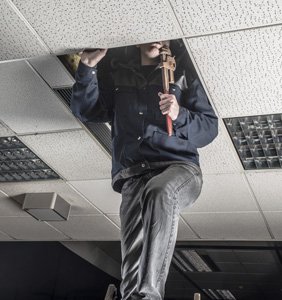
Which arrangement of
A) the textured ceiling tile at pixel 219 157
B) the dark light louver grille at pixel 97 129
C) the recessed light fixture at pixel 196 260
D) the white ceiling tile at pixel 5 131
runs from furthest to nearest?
the recessed light fixture at pixel 196 260, the white ceiling tile at pixel 5 131, the textured ceiling tile at pixel 219 157, the dark light louver grille at pixel 97 129

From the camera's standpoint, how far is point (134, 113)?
82.1 inches

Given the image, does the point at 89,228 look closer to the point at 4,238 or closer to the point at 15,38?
the point at 4,238

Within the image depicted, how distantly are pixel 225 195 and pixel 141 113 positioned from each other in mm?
1900

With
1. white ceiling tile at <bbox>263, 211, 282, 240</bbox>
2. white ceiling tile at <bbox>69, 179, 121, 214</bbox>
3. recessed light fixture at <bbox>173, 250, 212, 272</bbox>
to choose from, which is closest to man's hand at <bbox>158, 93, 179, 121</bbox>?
white ceiling tile at <bbox>69, 179, 121, 214</bbox>

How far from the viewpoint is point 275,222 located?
13.5ft

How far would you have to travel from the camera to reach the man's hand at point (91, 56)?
2.10m

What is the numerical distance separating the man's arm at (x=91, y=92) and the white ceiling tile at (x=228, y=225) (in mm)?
2215

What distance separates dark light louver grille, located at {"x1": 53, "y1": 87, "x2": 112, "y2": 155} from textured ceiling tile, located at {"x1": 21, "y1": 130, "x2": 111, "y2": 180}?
7cm

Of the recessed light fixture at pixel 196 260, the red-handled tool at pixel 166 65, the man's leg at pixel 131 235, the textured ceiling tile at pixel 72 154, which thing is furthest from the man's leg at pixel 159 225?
the recessed light fixture at pixel 196 260

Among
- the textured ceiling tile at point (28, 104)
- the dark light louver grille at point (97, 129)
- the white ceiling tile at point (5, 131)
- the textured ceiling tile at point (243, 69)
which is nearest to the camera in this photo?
the textured ceiling tile at point (243, 69)

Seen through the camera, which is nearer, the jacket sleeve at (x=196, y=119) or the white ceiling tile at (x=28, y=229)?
the jacket sleeve at (x=196, y=119)

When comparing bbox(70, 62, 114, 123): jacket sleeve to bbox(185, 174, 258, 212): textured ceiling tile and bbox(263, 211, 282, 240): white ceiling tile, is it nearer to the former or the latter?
bbox(185, 174, 258, 212): textured ceiling tile

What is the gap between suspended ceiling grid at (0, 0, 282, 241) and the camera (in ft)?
6.39

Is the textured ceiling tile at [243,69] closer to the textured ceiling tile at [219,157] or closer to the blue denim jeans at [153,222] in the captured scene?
the textured ceiling tile at [219,157]
